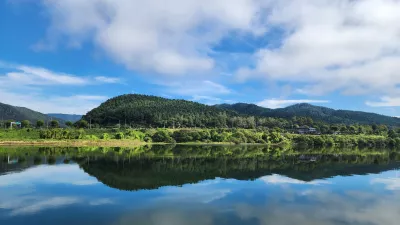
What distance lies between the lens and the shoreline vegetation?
233ft

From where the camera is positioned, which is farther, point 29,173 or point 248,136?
point 248,136

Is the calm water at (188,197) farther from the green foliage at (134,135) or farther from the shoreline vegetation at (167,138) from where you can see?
the green foliage at (134,135)

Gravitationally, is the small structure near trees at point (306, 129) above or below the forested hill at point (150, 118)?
below

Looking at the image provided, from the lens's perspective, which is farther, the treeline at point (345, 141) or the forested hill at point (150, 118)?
the forested hill at point (150, 118)

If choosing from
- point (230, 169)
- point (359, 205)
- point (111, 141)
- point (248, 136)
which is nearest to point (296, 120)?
point (248, 136)

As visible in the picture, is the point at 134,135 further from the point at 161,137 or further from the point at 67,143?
the point at 67,143

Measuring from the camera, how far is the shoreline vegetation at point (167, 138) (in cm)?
7094

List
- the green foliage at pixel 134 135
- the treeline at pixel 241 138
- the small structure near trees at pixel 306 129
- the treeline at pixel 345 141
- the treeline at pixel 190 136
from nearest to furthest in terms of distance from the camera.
Answer: the green foliage at pixel 134 135
the treeline at pixel 190 136
the treeline at pixel 241 138
the treeline at pixel 345 141
the small structure near trees at pixel 306 129

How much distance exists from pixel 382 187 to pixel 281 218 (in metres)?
15.9

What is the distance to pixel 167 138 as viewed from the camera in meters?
98.6

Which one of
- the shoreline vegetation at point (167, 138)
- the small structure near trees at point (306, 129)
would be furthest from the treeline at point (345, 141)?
the small structure near trees at point (306, 129)

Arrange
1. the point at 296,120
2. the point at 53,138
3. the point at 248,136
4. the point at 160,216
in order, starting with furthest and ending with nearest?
the point at 296,120 → the point at 248,136 → the point at 53,138 → the point at 160,216

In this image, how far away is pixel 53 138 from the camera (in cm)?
7181

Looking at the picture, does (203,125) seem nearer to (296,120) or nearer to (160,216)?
(296,120)
